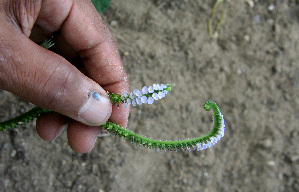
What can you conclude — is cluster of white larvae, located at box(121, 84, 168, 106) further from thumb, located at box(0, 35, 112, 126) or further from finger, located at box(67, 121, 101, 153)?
finger, located at box(67, 121, 101, 153)

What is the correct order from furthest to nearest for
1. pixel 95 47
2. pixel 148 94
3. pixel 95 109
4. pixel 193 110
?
pixel 193 110
pixel 95 47
pixel 95 109
pixel 148 94

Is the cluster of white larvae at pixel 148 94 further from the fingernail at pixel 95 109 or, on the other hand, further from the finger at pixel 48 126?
the finger at pixel 48 126

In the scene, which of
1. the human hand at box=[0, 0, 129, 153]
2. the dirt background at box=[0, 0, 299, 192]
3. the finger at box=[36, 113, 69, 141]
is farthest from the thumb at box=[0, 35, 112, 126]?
the dirt background at box=[0, 0, 299, 192]

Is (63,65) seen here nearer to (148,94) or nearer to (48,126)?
(148,94)

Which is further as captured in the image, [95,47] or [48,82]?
[95,47]

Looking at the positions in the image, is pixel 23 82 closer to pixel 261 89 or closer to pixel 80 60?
pixel 80 60

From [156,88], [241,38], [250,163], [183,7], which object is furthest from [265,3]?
[156,88]

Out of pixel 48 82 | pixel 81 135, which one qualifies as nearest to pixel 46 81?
pixel 48 82
